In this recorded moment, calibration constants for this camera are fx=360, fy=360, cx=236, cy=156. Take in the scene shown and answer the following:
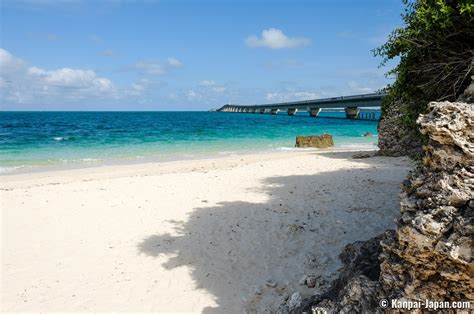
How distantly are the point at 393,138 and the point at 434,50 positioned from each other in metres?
16.0

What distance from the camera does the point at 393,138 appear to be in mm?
20797

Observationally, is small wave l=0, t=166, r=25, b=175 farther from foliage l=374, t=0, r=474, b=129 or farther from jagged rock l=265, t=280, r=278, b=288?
foliage l=374, t=0, r=474, b=129

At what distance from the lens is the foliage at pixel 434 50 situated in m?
5.45

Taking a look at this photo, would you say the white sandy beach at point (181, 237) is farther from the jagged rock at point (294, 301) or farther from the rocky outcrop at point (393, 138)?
the rocky outcrop at point (393, 138)

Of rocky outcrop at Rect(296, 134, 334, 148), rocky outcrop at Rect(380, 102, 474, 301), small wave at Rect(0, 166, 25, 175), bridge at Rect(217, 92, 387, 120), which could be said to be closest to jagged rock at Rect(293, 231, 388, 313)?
rocky outcrop at Rect(380, 102, 474, 301)

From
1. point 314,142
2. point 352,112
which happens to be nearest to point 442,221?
point 314,142

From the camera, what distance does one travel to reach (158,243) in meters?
8.81

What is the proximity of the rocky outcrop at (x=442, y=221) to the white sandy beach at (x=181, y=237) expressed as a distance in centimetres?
270

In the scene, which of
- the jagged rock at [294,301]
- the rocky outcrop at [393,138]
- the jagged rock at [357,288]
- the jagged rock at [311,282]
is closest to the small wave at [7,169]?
the jagged rock at [311,282]

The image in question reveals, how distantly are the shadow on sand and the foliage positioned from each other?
3532 millimetres

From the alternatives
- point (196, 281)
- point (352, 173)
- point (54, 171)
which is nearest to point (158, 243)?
point (196, 281)

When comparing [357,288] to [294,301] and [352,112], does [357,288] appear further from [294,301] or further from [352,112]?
[352,112]

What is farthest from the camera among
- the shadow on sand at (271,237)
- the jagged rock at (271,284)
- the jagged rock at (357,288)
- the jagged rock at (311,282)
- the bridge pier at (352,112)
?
the bridge pier at (352,112)

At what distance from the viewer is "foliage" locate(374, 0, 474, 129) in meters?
5.45
